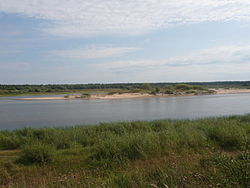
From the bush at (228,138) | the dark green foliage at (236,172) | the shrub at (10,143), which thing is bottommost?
the shrub at (10,143)

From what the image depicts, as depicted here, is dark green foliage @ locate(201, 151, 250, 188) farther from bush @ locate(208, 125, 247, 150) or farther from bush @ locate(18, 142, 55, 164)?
bush @ locate(18, 142, 55, 164)

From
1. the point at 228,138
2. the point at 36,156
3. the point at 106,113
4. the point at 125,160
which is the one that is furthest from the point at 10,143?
the point at 106,113

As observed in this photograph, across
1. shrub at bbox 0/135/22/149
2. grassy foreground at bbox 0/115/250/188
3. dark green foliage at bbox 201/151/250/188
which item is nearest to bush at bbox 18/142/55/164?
grassy foreground at bbox 0/115/250/188

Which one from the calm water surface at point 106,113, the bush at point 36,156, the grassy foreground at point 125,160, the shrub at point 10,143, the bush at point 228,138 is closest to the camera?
the grassy foreground at point 125,160

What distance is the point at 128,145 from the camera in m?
6.00

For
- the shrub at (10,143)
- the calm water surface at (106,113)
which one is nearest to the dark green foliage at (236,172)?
the shrub at (10,143)

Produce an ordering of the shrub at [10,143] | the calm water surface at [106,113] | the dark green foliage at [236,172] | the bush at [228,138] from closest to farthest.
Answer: the dark green foliage at [236,172], the bush at [228,138], the shrub at [10,143], the calm water surface at [106,113]

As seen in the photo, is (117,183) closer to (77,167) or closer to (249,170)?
(249,170)

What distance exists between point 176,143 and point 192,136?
839 millimetres

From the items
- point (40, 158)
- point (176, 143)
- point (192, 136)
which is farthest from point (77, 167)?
point (192, 136)

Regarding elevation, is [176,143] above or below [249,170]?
below

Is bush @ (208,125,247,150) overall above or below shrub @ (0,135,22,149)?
above

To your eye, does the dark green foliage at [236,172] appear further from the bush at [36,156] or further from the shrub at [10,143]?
the shrub at [10,143]

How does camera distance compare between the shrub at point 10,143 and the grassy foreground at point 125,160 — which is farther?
the shrub at point 10,143
